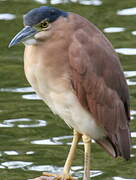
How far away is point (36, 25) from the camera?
33.4 feet

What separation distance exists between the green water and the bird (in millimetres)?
2552

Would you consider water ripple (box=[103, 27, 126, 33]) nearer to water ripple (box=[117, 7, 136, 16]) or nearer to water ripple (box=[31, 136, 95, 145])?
water ripple (box=[117, 7, 136, 16])

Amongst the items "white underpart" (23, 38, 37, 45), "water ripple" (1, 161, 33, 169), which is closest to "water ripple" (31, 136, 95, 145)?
"water ripple" (1, 161, 33, 169)

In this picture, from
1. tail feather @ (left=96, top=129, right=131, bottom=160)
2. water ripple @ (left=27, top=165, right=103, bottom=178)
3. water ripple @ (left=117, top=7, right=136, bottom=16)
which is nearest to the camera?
tail feather @ (left=96, top=129, right=131, bottom=160)

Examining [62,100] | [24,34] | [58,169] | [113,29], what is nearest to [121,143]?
[62,100]

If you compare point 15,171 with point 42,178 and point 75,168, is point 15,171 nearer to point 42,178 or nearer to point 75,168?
point 75,168

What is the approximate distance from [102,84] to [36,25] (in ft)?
2.84

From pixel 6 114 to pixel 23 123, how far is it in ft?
1.12

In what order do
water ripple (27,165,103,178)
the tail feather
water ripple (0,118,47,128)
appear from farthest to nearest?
water ripple (0,118,47,128) → water ripple (27,165,103,178) → the tail feather

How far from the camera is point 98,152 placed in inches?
550

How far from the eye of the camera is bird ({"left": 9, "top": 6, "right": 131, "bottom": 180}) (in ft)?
33.7

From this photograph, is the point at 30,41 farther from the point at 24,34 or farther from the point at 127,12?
the point at 127,12

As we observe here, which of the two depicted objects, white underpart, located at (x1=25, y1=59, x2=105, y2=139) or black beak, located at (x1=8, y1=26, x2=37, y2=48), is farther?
white underpart, located at (x1=25, y1=59, x2=105, y2=139)


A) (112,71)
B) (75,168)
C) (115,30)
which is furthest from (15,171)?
(115,30)
